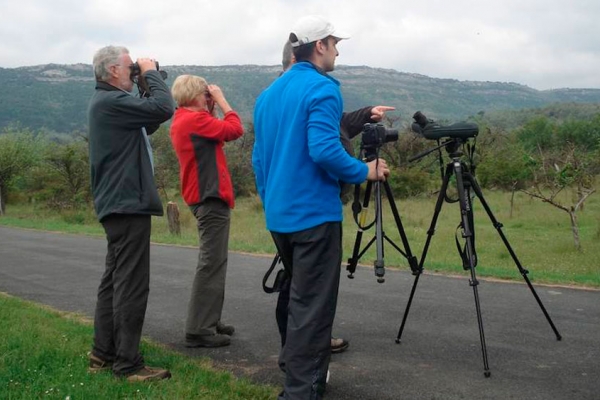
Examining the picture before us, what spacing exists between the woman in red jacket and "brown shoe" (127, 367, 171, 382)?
0.91 m

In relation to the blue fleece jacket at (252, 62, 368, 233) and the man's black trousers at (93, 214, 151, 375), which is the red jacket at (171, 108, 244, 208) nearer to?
the man's black trousers at (93, 214, 151, 375)

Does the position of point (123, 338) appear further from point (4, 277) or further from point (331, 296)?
point (4, 277)

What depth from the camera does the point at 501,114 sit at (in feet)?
397

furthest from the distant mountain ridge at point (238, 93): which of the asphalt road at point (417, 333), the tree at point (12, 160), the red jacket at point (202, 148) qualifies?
the red jacket at point (202, 148)

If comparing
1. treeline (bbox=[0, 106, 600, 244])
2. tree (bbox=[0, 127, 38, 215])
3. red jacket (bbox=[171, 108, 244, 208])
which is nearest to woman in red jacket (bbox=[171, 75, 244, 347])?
red jacket (bbox=[171, 108, 244, 208])

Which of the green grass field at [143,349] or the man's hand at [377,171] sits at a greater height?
the man's hand at [377,171]

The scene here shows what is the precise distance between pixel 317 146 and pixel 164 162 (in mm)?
36011

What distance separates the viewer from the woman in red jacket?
4.88 meters

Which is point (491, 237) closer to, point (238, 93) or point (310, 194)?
point (310, 194)

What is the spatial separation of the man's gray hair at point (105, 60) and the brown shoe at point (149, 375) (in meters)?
1.83

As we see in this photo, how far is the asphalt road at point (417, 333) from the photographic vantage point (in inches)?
153

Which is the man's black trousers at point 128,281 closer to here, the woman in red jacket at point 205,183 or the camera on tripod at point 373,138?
the woman in red jacket at point 205,183

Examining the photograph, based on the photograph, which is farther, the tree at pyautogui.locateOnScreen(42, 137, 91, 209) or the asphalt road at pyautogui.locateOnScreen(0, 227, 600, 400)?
the tree at pyautogui.locateOnScreen(42, 137, 91, 209)

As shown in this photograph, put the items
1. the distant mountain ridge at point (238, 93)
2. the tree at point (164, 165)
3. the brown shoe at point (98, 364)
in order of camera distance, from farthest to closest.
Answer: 1. the distant mountain ridge at point (238, 93)
2. the tree at point (164, 165)
3. the brown shoe at point (98, 364)
